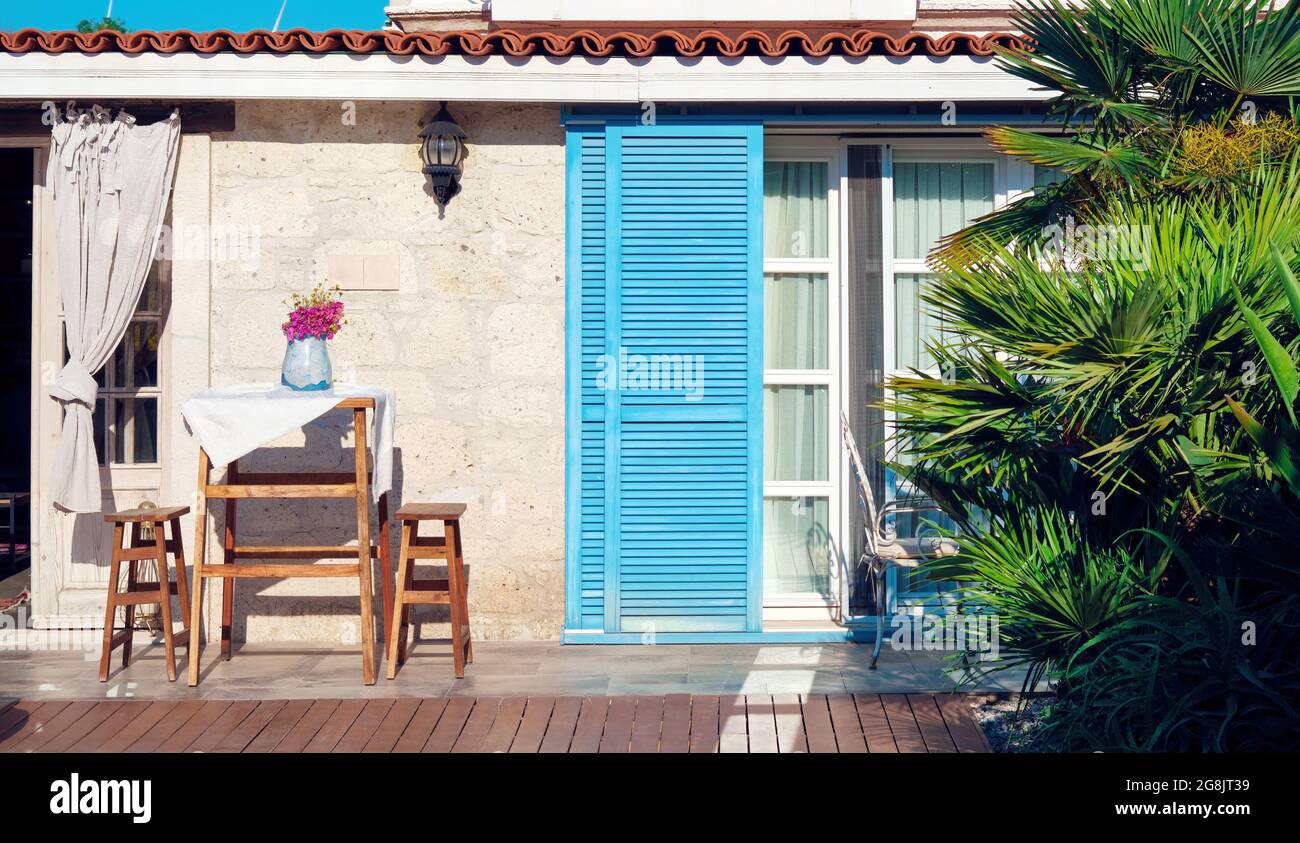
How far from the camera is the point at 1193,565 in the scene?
4047mm

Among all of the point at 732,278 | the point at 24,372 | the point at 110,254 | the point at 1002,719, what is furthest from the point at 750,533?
the point at 24,372

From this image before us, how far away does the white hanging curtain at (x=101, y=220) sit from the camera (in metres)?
6.60

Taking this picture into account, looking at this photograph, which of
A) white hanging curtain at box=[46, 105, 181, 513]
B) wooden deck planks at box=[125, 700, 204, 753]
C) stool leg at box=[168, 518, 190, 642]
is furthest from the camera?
white hanging curtain at box=[46, 105, 181, 513]

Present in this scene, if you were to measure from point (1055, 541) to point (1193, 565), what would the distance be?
456 millimetres

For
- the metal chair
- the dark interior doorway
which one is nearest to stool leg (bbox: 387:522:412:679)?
the metal chair

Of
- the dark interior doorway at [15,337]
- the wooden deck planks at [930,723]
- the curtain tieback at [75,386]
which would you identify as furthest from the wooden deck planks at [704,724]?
the dark interior doorway at [15,337]

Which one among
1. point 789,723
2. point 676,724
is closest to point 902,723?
point 789,723

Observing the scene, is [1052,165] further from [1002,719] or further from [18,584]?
[18,584]

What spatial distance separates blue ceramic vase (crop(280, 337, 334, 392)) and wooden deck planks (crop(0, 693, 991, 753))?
1.50m

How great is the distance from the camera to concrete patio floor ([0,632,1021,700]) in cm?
590

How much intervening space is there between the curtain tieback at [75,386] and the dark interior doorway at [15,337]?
12.4ft

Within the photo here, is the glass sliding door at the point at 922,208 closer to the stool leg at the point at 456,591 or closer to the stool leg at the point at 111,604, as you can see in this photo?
the stool leg at the point at 456,591

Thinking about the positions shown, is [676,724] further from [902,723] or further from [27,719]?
[27,719]

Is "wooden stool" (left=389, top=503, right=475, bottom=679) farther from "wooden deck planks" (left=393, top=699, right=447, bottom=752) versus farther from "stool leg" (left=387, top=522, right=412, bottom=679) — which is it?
"wooden deck planks" (left=393, top=699, right=447, bottom=752)
